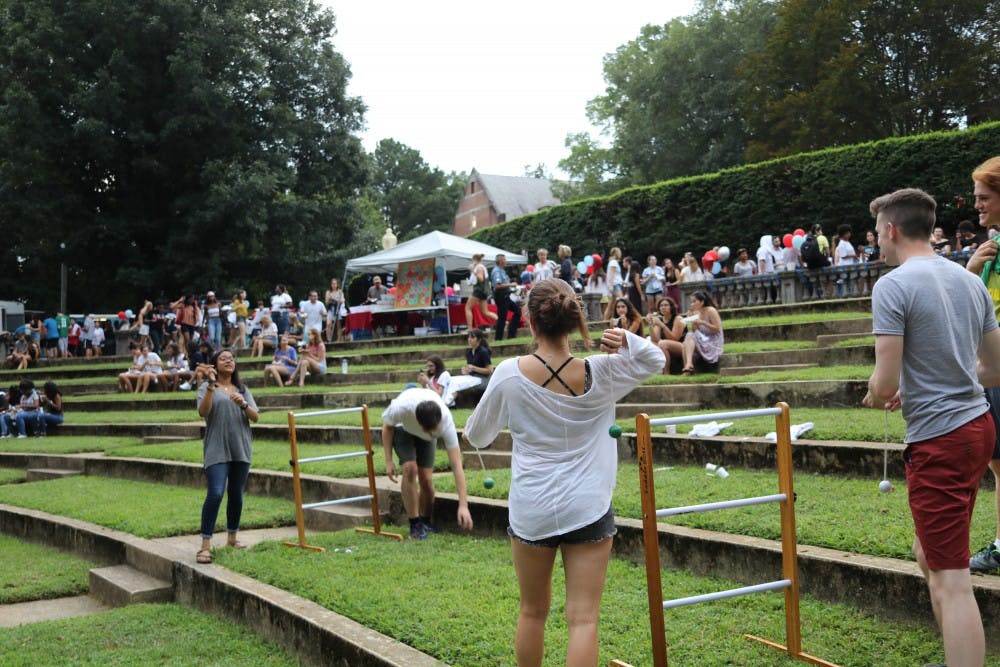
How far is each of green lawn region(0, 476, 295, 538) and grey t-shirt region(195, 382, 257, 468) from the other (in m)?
1.44

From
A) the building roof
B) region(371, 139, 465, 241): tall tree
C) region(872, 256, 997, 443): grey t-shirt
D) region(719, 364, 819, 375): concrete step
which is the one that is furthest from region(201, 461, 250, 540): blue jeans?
region(371, 139, 465, 241): tall tree

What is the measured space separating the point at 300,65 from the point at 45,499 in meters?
25.9

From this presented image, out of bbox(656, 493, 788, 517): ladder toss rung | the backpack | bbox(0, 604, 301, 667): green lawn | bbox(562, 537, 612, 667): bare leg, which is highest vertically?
the backpack

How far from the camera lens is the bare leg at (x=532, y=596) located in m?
3.82

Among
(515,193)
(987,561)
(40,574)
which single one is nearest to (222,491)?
(40,574)

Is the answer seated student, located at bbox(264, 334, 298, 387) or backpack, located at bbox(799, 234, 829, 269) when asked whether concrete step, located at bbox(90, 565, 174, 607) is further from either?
backpack, located at bbox(799, 234, 829, 269)

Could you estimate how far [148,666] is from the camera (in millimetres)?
5918

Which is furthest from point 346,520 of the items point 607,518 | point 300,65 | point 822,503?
point 300,65

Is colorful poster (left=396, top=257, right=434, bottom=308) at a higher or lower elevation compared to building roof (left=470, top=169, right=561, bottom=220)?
lower

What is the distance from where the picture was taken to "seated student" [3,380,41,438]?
64.3 ft

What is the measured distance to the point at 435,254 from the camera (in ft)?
78.5

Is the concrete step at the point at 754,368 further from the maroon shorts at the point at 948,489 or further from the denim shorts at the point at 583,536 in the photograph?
the denim shorts at the point at 583,536

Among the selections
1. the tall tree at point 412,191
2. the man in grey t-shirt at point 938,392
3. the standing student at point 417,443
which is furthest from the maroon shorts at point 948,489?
the tall tree at point 412,191

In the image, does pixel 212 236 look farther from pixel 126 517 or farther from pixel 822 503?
pixel 822 503
